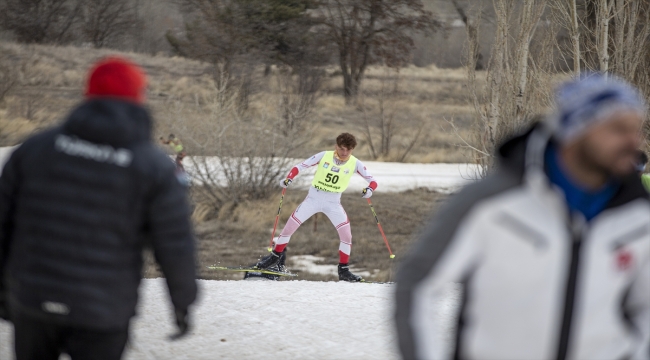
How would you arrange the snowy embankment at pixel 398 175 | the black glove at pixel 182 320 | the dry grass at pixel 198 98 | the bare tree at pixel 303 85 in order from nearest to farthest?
the black glove at pixel 182 320 → the snowy embankment at pixel 398 175 → the dry grass at pixel 198 98 → the bare tree at pixel 303 85

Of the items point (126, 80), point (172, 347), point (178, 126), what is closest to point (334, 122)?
point (178, 126)

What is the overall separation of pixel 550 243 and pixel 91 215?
144 cm

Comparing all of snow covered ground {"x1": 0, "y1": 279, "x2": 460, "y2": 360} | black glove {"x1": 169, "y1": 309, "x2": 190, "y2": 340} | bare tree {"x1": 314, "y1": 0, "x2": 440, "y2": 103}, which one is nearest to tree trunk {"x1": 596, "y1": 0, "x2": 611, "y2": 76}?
snow covered ground {"x1": 0, "y1": 279, "x2": 460, "y2": 360}

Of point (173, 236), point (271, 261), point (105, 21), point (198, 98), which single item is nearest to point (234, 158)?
point (271, 261)

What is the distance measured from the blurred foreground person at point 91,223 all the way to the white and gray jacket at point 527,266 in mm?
1025

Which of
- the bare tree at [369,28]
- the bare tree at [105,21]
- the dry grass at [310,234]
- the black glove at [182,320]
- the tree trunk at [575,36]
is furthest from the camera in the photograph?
the bare tree at [105,21]

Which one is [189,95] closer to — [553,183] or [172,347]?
[172,347]

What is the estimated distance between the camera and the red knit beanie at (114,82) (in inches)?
104

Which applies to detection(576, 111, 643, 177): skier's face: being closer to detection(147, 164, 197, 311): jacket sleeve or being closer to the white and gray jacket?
the white and gray jacket

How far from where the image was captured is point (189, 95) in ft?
107

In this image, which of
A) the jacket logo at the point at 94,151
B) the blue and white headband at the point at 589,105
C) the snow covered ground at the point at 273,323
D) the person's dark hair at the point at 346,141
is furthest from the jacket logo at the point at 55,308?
the person's dark hair at the point at 346,141

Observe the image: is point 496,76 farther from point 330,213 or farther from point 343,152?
point 330,213

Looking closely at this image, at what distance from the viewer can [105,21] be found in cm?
4509

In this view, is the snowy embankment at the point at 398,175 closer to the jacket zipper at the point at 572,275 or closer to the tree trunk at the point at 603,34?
the tree trunk at the point at 603,34
